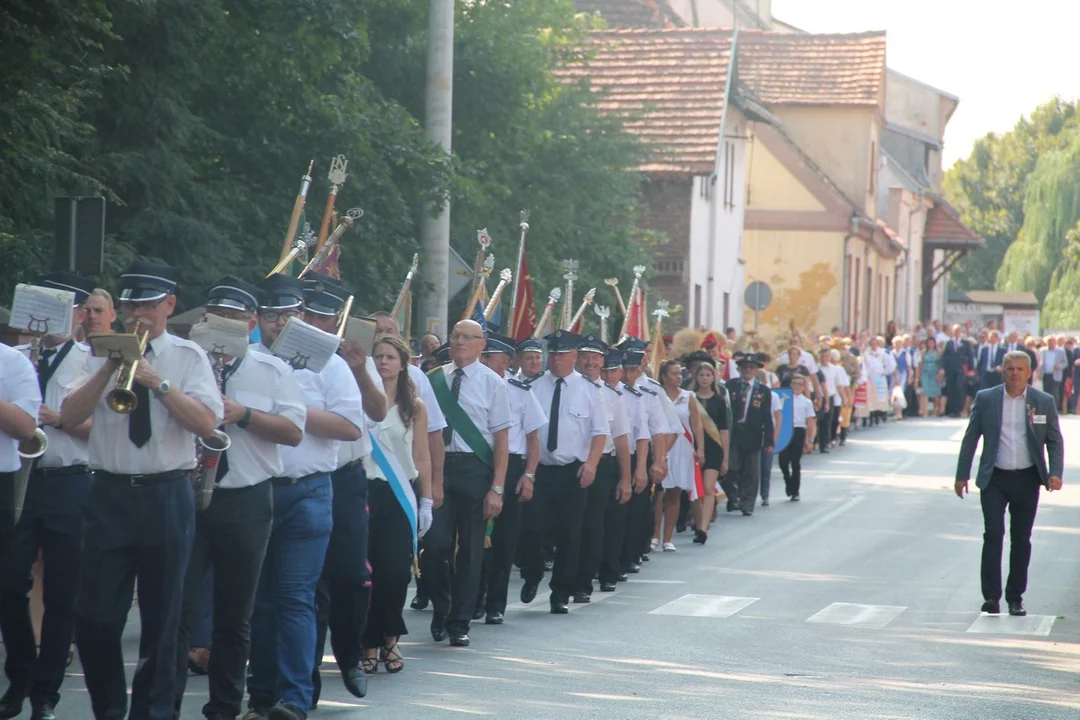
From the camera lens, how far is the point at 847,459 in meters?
31.3

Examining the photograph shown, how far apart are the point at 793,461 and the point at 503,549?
11.8 m

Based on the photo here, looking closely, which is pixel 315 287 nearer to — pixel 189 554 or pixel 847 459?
pixel 189 554

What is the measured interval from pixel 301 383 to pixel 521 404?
4.02m

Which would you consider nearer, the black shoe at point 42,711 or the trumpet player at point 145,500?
the trumpet player at point 145,500

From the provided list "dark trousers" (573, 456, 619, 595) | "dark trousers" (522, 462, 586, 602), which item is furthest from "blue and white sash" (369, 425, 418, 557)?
"dark trousers" (573, 456, 619, 595)

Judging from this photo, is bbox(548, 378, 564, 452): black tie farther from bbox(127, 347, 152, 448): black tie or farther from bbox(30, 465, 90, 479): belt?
bbox(127, 347, 152, 448): black tie

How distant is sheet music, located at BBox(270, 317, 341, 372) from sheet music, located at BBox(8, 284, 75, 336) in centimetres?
130

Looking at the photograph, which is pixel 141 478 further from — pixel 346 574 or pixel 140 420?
pixel 346 574

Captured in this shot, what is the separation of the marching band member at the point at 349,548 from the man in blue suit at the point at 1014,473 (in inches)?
237

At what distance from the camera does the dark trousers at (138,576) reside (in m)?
7.55

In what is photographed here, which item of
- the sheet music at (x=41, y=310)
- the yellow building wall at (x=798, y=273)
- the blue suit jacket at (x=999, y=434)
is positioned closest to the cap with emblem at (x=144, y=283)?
the sheet music at (x=41, y=310)

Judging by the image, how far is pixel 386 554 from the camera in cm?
1018

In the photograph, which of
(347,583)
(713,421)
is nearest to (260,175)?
(713,421)

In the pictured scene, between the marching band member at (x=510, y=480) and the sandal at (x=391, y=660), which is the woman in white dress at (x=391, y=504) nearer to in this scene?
the sandal at (x=391, y=660)
